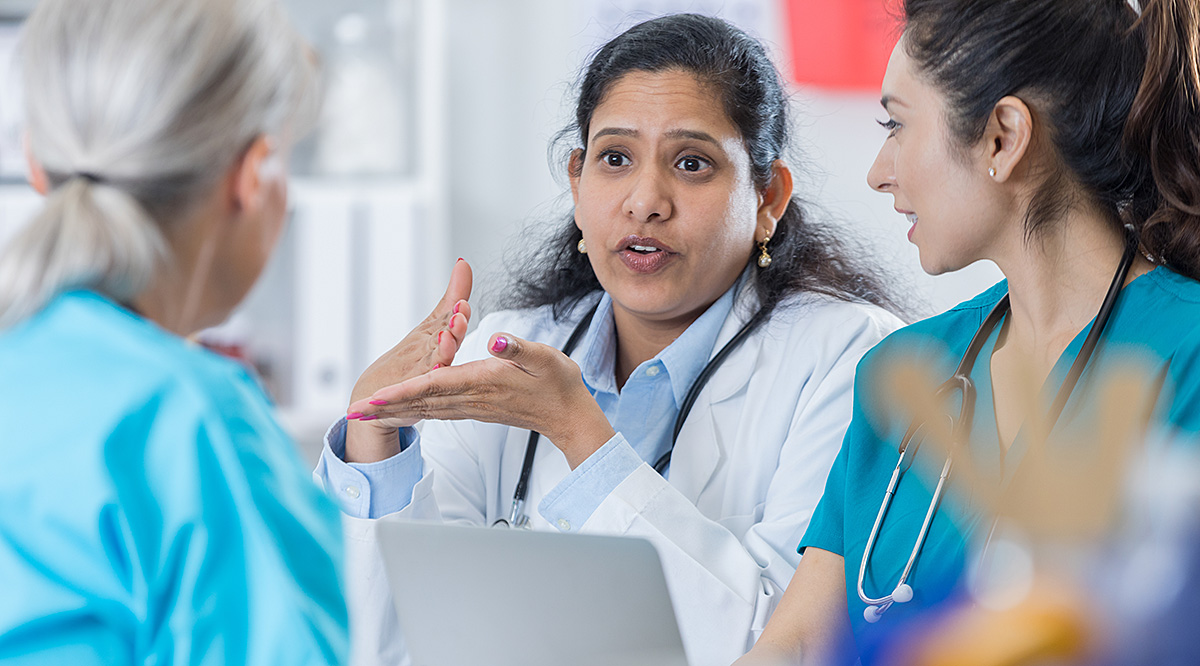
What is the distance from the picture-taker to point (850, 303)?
1.55 m

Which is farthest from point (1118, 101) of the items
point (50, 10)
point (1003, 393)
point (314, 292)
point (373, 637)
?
point (314, 292)

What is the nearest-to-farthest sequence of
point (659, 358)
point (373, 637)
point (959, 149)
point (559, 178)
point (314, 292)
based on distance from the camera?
point (959, 149), point (373, 637), point (659, 358), point (559, 178), point (314, 292)

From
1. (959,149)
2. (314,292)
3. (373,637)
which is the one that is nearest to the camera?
(959,149)

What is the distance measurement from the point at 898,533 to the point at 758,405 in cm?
34

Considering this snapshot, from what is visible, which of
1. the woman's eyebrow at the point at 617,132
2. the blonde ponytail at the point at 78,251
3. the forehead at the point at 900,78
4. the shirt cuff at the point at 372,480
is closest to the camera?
the blonde ponytail at the point at 78,251

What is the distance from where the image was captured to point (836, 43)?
2662 mm

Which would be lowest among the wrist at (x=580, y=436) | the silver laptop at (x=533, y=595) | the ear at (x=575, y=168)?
the wrist at (x=580, y=436)

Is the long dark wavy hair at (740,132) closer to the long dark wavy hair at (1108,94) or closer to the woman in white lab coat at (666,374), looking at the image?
the woman in white lab coat at (666,374)

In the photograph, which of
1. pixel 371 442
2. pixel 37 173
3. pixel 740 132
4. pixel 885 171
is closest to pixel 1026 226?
pixel 885 171

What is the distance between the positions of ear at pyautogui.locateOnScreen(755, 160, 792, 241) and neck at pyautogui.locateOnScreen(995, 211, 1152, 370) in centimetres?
46

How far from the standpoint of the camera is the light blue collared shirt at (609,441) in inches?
51.6

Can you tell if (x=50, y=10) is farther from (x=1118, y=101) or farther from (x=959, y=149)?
(x=1118, y=101)

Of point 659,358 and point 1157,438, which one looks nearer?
point 1157,438

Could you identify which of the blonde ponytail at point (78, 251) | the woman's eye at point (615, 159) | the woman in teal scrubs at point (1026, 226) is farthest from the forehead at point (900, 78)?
the blonde ponytail at point (78, 251)
